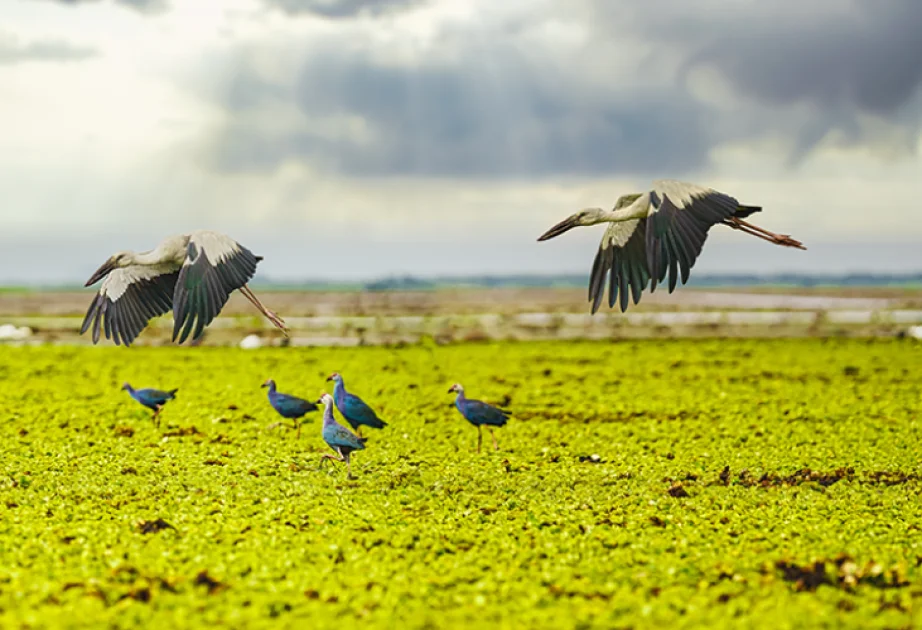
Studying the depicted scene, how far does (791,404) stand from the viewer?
50.9 ft

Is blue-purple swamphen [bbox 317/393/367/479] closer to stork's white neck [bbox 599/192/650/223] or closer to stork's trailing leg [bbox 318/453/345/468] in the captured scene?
stork's trailing leg [bbox 318/453/345/468]

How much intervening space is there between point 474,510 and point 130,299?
3.92 meters

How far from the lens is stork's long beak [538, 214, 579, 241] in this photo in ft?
25.4

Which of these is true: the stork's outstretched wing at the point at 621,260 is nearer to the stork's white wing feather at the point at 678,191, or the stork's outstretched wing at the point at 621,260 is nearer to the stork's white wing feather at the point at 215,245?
the stork's white wing feather at the point at 678,191

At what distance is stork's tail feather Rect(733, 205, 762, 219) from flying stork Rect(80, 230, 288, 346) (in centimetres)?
388

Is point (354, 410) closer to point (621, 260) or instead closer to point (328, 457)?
point (328, 457)

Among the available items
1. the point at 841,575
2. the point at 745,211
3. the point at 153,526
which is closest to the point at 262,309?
the point at 153,526

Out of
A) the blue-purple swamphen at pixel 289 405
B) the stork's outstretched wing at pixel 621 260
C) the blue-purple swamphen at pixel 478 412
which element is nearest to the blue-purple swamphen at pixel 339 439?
the blue-purple swamphen at pixel 478 412

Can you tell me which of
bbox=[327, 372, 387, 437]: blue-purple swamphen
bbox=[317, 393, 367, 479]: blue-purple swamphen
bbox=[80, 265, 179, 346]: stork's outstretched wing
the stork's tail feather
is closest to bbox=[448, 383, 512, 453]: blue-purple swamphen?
bbox=[327, 372, 387, 437]: blue-purple swamphen

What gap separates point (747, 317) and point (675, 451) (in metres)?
16.7

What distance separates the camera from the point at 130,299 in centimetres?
952

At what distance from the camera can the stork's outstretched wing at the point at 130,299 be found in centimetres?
940

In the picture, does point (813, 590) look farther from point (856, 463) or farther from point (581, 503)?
point (856, 463)

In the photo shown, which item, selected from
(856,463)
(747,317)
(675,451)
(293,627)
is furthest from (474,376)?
(293,627)
